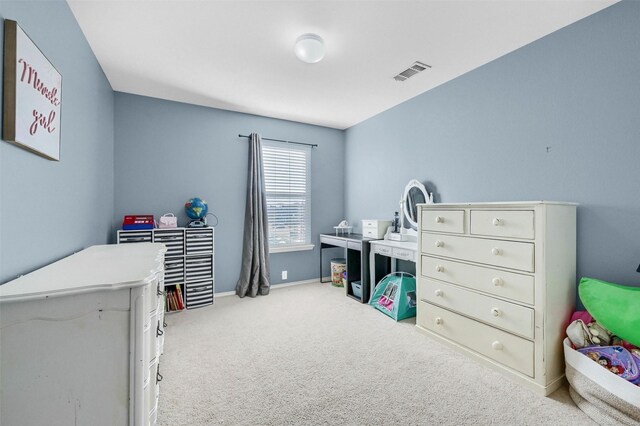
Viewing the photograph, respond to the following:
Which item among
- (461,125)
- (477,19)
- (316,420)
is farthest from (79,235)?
(461,125)

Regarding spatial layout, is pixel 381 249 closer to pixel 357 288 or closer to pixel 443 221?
pixel 357 288

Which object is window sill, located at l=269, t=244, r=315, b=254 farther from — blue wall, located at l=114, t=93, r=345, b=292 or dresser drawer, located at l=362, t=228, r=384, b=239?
dresser drawer, located at l=362, t=228, r=384, b=239

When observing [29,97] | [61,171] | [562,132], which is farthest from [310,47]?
[562,132]

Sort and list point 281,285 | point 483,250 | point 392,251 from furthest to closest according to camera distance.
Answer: point 281,285
point 392,251
point 483,250

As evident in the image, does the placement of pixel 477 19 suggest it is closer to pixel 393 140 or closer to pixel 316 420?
pixel 393 140

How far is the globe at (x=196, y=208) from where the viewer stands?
11.4 feet

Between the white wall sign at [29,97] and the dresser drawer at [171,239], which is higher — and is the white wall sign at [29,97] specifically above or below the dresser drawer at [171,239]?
above

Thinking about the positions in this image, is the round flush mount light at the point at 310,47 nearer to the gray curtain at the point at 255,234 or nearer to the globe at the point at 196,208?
the gray curtain at the point at 255,234

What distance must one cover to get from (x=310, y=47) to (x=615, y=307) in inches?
106

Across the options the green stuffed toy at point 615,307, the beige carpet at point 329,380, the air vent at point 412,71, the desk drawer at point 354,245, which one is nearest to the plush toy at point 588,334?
the green stuffed toy at point 615,307

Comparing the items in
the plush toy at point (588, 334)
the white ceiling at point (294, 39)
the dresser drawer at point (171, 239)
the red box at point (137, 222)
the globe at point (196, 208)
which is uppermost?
the white ceiling at point (294, 39)

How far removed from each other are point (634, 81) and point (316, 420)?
9.66 ft

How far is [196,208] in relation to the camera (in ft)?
11.4

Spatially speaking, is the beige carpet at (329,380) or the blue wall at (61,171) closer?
the blue wall at (61,171)
